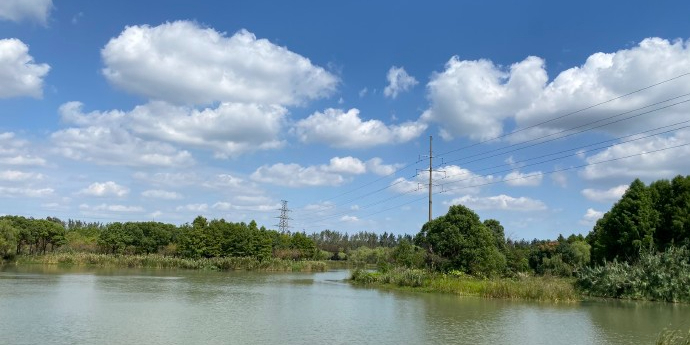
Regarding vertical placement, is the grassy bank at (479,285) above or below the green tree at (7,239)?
below

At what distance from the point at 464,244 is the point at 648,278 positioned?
35.6ft

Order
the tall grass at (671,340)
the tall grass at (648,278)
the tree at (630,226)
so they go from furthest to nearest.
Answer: the tree at (630,226) → the tall grass at (648,278) → the tall grass at (671,340)

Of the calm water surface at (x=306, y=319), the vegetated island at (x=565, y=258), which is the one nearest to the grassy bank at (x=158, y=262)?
the vegetated island at (x=565, y=258)

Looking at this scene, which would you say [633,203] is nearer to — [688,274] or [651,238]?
[651,238]

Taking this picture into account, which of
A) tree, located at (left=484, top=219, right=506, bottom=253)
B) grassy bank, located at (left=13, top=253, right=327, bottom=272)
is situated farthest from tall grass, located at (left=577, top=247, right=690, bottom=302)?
grassy bank, located at (left=13, top=253, right=327, bottom=272)

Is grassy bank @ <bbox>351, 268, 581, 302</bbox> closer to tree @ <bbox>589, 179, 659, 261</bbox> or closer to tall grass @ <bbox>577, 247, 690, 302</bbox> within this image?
tall grass @ <bbox>577, 247, 690, 302</bbox>

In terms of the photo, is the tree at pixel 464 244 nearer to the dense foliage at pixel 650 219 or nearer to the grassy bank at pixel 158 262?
the dense foliage at pixel 650 219

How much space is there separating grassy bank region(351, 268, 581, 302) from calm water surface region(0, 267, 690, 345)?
5.64 ft

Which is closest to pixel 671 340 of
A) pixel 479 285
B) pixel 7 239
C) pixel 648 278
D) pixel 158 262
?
pixel 479 285

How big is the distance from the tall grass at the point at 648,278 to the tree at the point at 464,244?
627 cm

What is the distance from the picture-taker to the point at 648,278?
98.7 feet

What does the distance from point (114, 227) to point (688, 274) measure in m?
69.6

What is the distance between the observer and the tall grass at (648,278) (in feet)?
95.8

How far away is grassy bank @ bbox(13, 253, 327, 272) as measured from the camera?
65438 mm
